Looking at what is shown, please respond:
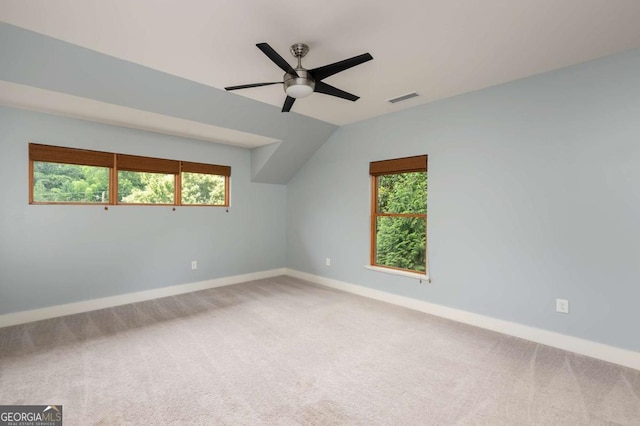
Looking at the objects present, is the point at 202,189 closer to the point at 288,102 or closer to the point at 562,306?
the point at 288,102

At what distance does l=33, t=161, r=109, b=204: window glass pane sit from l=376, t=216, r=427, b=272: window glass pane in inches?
149

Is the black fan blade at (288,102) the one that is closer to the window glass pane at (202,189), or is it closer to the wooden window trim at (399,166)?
the wooden window trim at (399,166)

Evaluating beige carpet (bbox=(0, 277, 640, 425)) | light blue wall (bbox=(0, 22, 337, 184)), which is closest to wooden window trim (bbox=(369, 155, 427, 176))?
light blue wall (bbox=(0, 22, 337, 184))

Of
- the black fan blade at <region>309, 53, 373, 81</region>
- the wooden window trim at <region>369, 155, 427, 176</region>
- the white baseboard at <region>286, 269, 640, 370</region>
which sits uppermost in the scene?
the black fan blade at <region>309, 53, 373, 81</region>

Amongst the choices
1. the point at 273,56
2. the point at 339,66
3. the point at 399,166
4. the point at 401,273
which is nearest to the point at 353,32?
the point at 339,66

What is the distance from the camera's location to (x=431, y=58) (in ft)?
8.73

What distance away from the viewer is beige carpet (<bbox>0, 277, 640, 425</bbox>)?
6.22 ft

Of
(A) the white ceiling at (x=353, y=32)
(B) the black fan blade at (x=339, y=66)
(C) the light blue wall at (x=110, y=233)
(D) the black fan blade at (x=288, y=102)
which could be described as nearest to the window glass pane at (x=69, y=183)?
(C) the light blue wall at (x=110, y=233)

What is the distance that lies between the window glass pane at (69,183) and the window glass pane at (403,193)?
3.77 meters

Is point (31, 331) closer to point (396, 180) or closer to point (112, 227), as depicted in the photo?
point (112, 227)

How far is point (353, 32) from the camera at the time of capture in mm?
2275

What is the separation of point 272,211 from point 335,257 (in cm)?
161

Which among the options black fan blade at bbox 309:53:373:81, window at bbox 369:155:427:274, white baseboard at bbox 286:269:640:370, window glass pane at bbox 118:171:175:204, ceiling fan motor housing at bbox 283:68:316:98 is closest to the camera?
black fan blade at bbox 309:53:373:81

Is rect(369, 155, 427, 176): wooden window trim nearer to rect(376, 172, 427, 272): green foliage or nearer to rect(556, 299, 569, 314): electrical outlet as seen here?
rect(376, 172, 427, 272): green foliage
